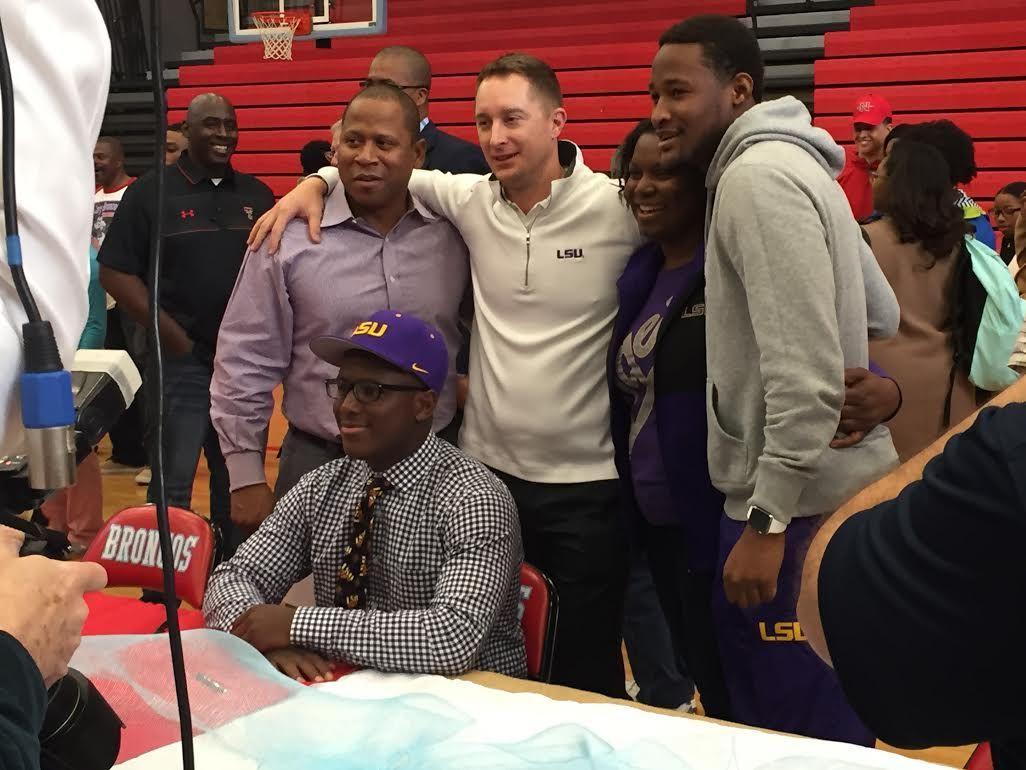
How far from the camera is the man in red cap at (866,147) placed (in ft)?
17.5

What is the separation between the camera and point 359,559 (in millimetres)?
2211

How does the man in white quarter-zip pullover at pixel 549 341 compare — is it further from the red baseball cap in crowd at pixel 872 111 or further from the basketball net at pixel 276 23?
the basketball net at pixel 276 23

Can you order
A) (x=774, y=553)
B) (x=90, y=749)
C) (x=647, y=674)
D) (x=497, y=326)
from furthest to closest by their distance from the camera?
(x=647, y=674) < (x=497, y=326) < (x=774, y=553) < (x=90, y=749)

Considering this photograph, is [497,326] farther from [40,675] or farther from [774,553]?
[40,675]

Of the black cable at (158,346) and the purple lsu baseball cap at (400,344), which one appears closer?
the black cable at (158,346)

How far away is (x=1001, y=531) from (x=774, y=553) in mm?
1216

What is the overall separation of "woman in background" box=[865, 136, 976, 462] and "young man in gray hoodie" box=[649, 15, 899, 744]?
675 millimetres

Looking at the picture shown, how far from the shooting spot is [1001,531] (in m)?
0.73

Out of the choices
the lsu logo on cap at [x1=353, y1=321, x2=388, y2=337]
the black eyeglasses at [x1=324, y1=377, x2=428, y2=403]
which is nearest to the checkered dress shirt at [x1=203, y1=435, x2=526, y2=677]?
the black eyeglasses at [x1=324, y1=377, x2=428, y2=403]

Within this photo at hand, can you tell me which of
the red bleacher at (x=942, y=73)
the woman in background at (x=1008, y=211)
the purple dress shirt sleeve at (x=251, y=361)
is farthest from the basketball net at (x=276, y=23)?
the purple dress shirt sleeve at (x=251, y=361)

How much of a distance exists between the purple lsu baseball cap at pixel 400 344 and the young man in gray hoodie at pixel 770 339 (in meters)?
0.64

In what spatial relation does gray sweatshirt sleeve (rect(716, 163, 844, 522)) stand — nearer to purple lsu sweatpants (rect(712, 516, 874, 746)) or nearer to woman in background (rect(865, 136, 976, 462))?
purple lsu sweatpants (rect(712, 516, 874, 746))

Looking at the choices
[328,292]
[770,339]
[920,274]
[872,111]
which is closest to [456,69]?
[872,111]

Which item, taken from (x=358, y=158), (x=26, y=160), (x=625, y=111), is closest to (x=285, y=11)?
(x=625, y=111)
